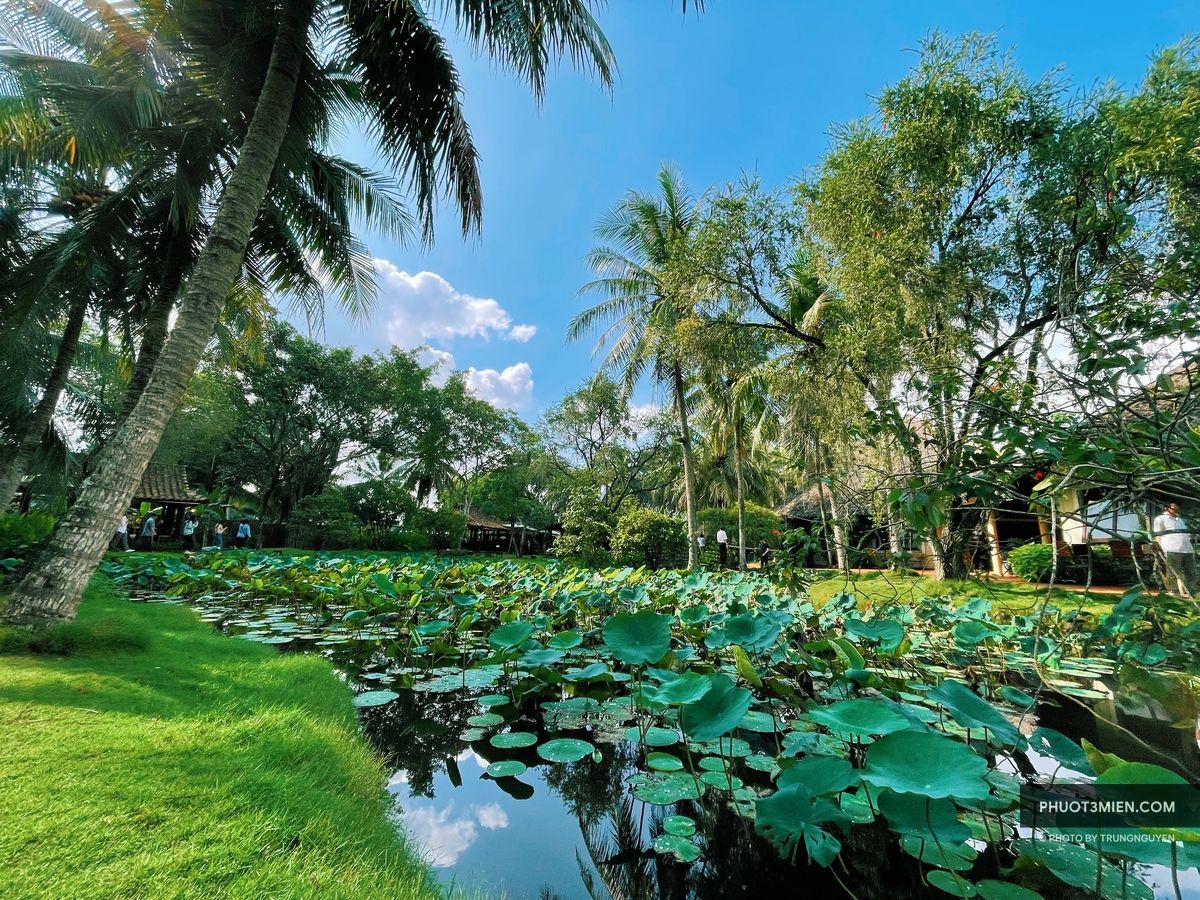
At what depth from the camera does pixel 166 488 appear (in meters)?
17.5

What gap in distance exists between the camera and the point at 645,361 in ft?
44.5

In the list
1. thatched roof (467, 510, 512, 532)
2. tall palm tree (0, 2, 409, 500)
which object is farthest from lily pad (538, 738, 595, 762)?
thatched roof (467, 510, 512, 532)

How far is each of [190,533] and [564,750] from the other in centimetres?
1870

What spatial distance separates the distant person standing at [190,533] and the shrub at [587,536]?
11.9 m

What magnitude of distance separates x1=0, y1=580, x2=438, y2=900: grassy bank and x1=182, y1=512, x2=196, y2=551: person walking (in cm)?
1591

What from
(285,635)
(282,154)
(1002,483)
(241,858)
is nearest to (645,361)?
(282,154)

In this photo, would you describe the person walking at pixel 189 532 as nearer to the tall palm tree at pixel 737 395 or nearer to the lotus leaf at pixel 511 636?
the tall palm tree at pixel 737 395

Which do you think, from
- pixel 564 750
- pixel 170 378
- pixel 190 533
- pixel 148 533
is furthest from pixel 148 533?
pixel 564 750

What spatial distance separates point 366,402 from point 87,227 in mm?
14242

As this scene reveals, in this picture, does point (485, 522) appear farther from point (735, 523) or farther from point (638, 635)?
point (638, 635)

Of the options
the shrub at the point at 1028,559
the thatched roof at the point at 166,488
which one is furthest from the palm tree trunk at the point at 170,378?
the thatched roof at the point at 166,488

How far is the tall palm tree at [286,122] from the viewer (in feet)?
9.93

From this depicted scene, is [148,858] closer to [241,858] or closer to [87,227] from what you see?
[241,858]

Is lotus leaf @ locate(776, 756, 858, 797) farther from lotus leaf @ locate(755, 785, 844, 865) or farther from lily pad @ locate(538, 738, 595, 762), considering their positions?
lily pad @ locate(538, 738, 595, 762)
